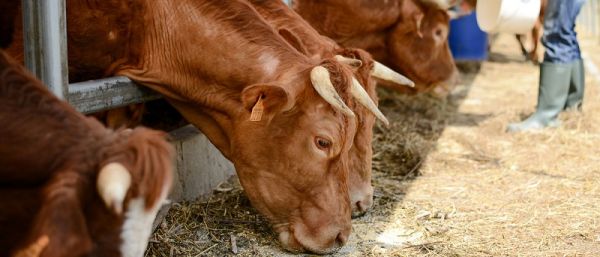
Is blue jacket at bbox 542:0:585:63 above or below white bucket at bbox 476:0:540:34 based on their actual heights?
below

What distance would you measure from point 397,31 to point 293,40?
110 inches

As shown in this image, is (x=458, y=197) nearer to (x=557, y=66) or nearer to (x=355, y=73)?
(x=355, y=73)

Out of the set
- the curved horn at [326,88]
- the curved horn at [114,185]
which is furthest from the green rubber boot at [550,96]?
the curved horn at [114,185]

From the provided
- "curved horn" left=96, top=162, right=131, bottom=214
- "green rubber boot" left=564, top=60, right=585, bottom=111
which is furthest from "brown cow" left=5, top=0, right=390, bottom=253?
"green rubber boot" left=564, top=60, right=585, bottom=111

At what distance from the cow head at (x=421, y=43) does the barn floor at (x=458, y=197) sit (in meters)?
0.46

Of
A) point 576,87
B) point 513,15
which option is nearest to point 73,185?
point 513,15

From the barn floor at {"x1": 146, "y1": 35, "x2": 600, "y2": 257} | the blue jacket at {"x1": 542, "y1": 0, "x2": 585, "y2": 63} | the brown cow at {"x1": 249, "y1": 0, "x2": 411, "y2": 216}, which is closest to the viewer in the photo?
the barn floor at {"x1": 146, "y1": 35, "x2": 600, "y2": 257}

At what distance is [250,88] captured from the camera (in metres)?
4.00

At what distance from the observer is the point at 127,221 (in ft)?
8.14

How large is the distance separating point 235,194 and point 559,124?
3615 millimetres

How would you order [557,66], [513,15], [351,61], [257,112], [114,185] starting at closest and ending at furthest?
[114,185], [257,112], [351,61], [513,15], [557,66]

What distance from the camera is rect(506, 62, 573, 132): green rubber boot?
7.51 meters

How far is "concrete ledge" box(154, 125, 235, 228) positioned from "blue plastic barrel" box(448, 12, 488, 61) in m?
6.00

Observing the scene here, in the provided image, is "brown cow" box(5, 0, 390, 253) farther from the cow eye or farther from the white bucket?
the white bucket
